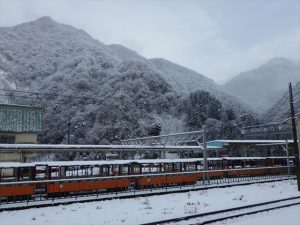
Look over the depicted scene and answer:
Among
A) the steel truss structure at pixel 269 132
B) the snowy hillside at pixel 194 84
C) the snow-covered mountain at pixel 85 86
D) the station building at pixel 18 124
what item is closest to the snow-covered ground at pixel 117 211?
the station building at pixel 18 124

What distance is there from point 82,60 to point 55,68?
13.0 metres

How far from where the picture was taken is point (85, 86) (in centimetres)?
11325

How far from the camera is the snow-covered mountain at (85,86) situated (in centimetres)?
9331

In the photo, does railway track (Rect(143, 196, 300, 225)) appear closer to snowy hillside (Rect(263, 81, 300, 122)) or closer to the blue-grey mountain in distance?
the blue-grey mountain in distance

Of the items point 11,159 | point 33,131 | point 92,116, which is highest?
point 92,116

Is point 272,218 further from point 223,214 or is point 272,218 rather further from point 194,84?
point 194,84

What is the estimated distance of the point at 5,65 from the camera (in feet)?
422

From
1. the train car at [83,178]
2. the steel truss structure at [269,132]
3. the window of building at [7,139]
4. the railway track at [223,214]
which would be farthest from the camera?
the steel truss structure at [269,132]

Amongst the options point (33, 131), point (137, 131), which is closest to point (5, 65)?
point (137, 131)

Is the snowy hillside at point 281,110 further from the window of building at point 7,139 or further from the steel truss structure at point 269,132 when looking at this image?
the window of building at point 7,139

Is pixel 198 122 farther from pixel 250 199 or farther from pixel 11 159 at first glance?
pixel 250 199

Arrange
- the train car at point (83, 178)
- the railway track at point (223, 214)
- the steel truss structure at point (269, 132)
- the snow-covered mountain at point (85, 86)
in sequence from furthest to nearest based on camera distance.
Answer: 1. the snow-covered mountain at point (85, 86)
2. the steel truss structure at point (269, 132)
3. the train car at point (83, 178)
4. the railway track at point (223, 214)

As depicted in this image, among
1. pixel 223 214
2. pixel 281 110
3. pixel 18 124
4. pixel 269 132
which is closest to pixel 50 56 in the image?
pixel 281 110

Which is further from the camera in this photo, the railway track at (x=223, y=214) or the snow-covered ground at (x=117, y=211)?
the snow-covered ground at (x=117, y=211)
